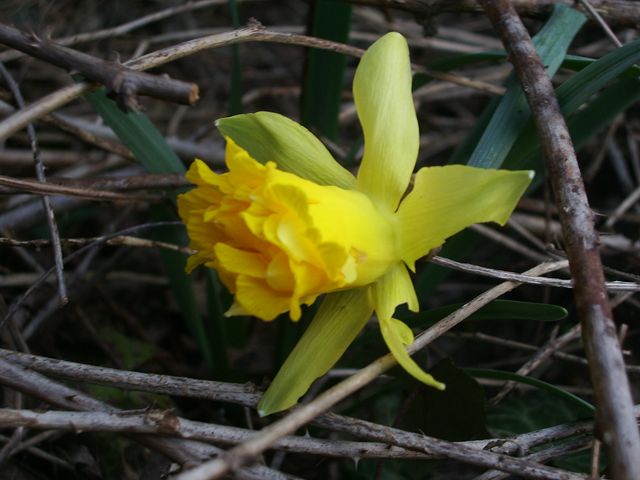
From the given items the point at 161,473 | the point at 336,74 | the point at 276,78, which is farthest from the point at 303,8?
the point at 161,473

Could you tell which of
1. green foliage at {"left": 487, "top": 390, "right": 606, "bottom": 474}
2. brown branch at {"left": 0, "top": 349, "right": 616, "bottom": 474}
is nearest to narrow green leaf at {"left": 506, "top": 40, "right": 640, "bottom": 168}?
brown branch at {"left": 0, "top": 349, "right": 616, "bottom": 474}

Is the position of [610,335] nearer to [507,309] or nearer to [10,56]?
[507,309]

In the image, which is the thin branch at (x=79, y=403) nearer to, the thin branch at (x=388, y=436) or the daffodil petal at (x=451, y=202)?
the thin branch at (x=388, y=436)

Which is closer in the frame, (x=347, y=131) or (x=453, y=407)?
(x=453, y=407)

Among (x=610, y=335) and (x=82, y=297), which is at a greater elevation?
(x=82, y=297)

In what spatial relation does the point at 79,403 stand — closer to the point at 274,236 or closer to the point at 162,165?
the point at 274,236

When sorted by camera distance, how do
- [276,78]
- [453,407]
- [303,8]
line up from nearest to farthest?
[453,407]
[276,78]
[303,8]

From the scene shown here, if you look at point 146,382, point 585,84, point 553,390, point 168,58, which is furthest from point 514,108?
point 146,382
